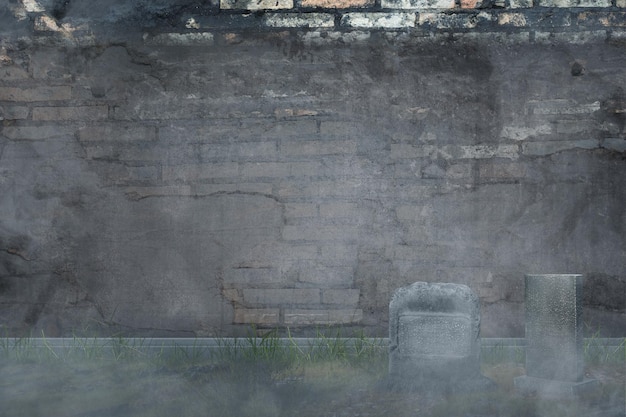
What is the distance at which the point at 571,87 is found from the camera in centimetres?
484

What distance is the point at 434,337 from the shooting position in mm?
4160

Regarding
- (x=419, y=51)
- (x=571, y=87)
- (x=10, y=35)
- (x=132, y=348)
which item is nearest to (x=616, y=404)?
(x=571, y=87)

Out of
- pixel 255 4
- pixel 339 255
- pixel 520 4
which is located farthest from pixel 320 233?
pixel 520 4

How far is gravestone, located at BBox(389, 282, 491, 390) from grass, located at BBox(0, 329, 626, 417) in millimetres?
145

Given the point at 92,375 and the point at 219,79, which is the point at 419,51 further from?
the point at 92,375

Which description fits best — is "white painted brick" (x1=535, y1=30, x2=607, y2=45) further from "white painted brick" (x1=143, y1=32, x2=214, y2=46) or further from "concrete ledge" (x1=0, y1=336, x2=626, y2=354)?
"white painted brick" (x1=143, y1=32, x2=214, y2=46)

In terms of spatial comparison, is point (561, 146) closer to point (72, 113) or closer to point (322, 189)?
point (322, 189)

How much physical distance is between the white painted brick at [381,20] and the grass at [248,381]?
1.82 metres

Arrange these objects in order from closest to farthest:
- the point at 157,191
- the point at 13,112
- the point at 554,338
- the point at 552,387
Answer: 1. the point at 552,387
2. the point at 554,338
3. the point at 157,191
4. the point at 13,112

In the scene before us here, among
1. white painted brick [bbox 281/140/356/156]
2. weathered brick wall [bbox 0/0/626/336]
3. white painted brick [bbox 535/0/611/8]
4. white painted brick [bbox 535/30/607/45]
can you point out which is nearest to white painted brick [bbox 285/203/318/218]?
weathered brick wall [bbox 0/0/626/336]

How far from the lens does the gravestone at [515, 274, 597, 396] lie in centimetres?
398

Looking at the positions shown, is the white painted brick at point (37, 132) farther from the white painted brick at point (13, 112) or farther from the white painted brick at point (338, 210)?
the white painted brick at point (338, 210)

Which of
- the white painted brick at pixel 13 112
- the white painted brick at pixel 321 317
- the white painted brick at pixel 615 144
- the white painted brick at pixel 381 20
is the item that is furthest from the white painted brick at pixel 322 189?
the white painted brick at pixel 13 112

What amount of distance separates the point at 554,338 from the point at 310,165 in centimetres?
172
